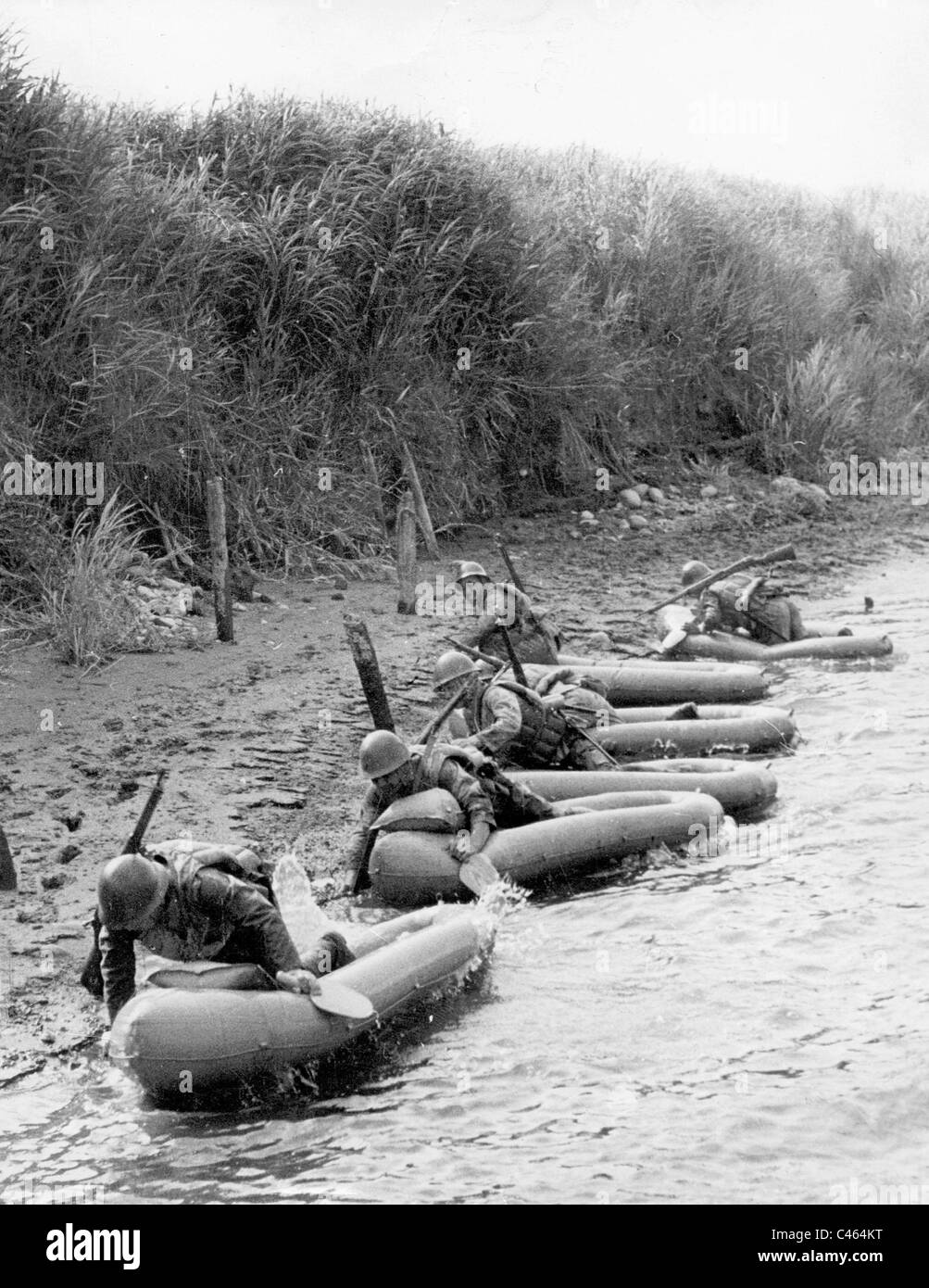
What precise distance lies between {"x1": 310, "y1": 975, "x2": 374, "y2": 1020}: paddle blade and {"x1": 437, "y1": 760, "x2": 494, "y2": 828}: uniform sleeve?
7.27 ft

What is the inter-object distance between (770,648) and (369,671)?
5343mm

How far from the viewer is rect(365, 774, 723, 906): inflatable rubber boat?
8.59 m

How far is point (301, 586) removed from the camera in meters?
14.2

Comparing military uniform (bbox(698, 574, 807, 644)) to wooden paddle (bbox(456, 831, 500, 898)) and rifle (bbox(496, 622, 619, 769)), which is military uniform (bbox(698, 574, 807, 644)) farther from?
wooden paddle (bbox(456, 831, 500, 898))

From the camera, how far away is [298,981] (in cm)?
655

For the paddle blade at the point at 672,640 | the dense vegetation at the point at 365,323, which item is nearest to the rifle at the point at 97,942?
the dense vegetation at the point at 365,323

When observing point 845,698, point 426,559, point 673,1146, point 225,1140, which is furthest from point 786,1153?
point 426,559

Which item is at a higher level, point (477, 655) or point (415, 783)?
point (477, 655)

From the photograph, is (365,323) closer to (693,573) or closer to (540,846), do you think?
(693,573)

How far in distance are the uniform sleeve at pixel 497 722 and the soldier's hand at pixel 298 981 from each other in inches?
135

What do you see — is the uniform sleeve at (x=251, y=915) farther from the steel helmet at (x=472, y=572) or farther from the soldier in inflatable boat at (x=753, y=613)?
the soldier in inflatable boat at (x=753, y=613)

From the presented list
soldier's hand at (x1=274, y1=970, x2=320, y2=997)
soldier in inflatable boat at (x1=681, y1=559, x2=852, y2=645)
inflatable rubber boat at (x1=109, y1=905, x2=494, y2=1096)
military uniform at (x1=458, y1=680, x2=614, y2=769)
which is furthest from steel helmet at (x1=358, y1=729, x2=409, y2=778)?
soldier in inflatable boat at (x1=681, y1=559, x2=852, y2=645)

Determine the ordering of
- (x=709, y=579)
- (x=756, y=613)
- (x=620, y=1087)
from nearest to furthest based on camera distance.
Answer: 1. (x=620, y=1087)
2. (x=756, y=613)
3. (x=709, y=579)

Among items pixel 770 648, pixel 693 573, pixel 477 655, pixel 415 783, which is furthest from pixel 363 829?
pixel 693 573
